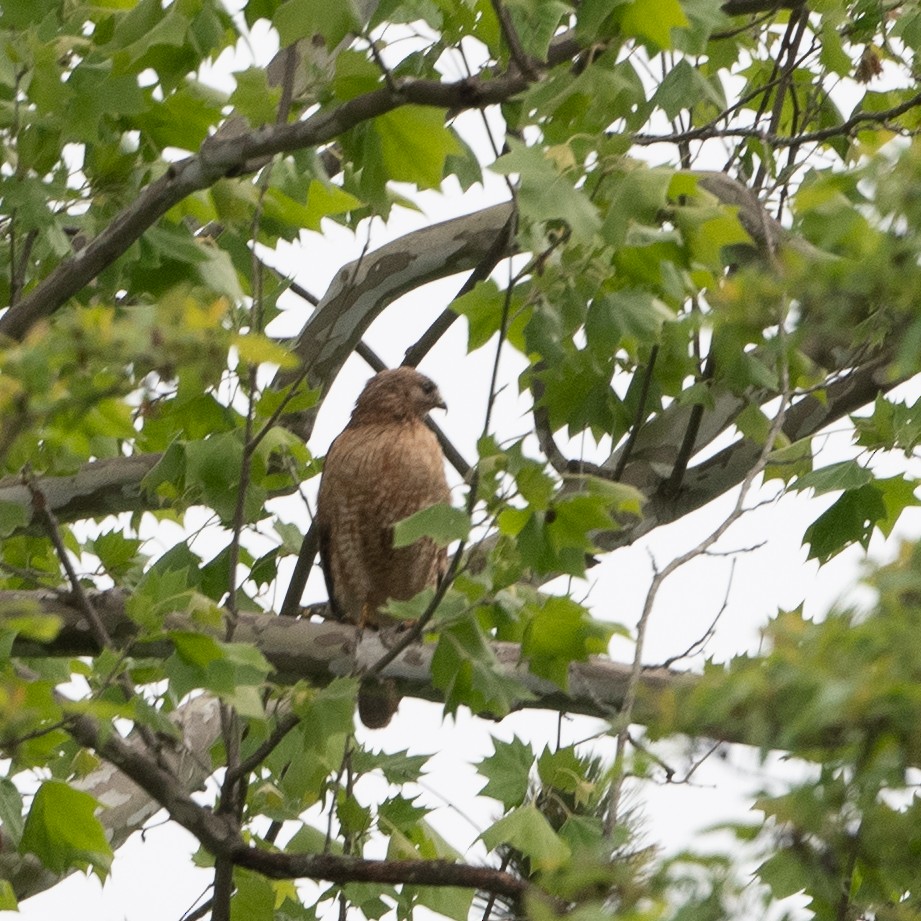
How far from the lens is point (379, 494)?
6285mm

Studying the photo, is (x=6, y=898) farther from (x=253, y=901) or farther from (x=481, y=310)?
(x=481, y=310)

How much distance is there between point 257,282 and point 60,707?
118 cm

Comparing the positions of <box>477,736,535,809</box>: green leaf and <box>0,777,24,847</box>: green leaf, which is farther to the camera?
<box>477,736,535,809</box>: green leaf

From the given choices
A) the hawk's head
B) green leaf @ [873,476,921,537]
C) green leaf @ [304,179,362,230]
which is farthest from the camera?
the hawk's head

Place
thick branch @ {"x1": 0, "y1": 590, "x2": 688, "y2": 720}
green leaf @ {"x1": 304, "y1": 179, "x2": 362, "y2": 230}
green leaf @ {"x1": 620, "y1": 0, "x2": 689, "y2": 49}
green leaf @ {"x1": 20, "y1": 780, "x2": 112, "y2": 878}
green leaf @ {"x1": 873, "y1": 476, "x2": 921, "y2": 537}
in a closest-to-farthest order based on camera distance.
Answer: green leaf @ {"x1": 620, "y1": 0, "x2": 689, "y2": 49}
green leaf @ {"x1": 20, "y1": 780, "x2": 112, "y2": 878}
green leaf @ {"x1": 304, "y1": 179, "x2": 362, "y2": 230}
thick branch @ {"x1": 0, "y1": 590, "x2": 688, "y2": 720}
green leaf @ {"x1": 873, "y1": 476, "x2": 921, "y2": 537}

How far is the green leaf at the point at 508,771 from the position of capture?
454 cm

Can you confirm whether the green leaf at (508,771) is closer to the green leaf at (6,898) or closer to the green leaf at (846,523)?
the green leaf at (846,523)

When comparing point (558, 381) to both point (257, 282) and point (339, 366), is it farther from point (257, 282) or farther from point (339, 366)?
point (339, 366)

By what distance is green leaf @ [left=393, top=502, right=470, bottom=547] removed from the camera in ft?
11.4

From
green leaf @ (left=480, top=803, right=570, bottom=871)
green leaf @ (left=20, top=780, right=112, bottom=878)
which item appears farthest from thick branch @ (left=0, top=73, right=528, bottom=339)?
green leaf @ (left=480, top=803, right=570, bottom=871)

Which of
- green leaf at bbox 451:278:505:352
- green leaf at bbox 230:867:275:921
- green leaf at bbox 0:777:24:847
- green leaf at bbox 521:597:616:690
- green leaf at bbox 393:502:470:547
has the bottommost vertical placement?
green leaf at bbox 521:597:616:690

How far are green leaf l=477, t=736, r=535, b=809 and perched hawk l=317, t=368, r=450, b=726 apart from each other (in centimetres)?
163

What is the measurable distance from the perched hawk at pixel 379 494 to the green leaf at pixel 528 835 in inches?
78.5

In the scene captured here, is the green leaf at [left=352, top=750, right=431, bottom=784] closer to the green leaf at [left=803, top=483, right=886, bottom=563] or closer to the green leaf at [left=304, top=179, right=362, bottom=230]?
the green leaf at [left=803, top=483, right=886, bottom=563]
